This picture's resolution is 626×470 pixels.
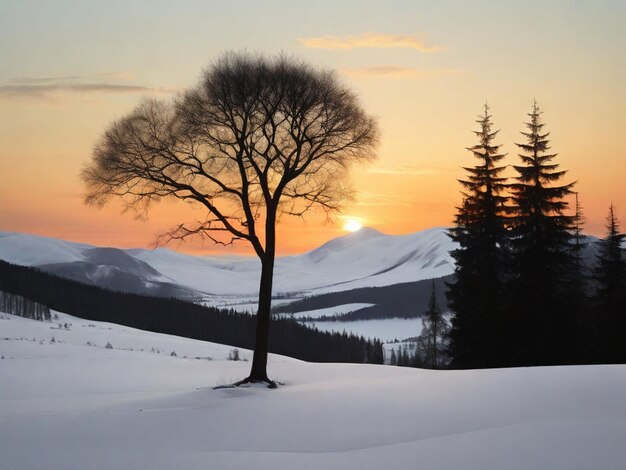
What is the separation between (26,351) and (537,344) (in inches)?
1005

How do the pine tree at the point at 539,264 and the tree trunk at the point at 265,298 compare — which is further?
the pine tree at the point at 539,264

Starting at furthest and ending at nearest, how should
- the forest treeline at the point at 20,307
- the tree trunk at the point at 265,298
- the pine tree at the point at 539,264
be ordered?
the forest treeline at the point at 20,307
the pine tree at the point at 539,264
the tree trunk at the point at 265,298

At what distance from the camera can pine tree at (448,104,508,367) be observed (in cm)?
3188

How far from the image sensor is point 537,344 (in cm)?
2980

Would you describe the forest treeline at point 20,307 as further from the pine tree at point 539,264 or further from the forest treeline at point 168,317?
the pine tree at point 539,264

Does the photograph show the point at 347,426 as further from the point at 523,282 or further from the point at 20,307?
the point at 20,307

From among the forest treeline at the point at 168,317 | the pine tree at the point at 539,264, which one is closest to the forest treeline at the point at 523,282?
the pine tree at the point at 539,264

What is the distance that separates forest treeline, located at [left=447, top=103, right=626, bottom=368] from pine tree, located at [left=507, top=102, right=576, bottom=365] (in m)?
0.05

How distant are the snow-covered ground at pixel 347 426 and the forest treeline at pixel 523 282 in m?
15.6

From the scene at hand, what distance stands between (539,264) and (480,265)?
3.47m

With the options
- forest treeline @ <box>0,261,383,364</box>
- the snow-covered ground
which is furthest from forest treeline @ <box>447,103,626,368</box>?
forest treeline @ <box>0,261,383,364</box>

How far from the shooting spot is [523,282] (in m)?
30.8

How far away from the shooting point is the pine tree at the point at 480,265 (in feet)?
105

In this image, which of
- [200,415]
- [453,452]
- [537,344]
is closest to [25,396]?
[200,415]
